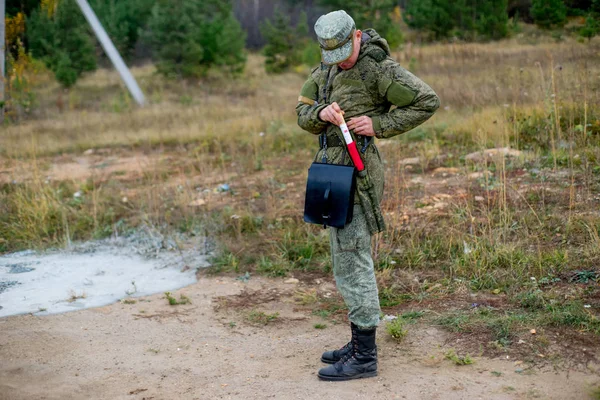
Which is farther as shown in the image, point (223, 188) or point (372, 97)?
point (223, 188)

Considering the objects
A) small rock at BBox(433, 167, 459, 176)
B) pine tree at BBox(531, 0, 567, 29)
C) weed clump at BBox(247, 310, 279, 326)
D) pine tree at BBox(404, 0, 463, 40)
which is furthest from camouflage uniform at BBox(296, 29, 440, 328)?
pine tree at BBox(404, 0, 463, 40)

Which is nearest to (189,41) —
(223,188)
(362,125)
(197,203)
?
(223,188)

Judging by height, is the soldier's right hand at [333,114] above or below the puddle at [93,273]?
above

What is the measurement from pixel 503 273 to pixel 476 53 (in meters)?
10.2

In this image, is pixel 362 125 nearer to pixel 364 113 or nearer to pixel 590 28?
pixel 364 113

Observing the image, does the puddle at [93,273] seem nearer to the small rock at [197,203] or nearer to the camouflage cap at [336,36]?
the small rock at [197,203]

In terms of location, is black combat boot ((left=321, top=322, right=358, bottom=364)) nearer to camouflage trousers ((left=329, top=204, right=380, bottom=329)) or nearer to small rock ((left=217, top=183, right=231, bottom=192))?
camouflage trousers ((left=329, top=204, right=380, bottom=329))

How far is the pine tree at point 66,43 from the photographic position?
790 inches

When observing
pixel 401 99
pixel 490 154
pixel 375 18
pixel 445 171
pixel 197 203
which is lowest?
pixel 197 203

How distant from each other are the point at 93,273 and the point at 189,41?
49.0ft

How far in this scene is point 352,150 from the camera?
3.39 meters

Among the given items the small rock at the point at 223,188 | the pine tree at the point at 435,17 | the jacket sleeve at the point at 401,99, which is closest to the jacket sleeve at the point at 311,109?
the jacket sleeve at the point at 401,99

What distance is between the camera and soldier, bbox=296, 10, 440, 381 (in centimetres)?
335

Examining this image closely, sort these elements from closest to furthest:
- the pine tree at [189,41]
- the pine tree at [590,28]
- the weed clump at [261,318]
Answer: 1. the weed clump at [261,318]
2. the pine tree at [590,28]
3. the pine tree at [189,41]
